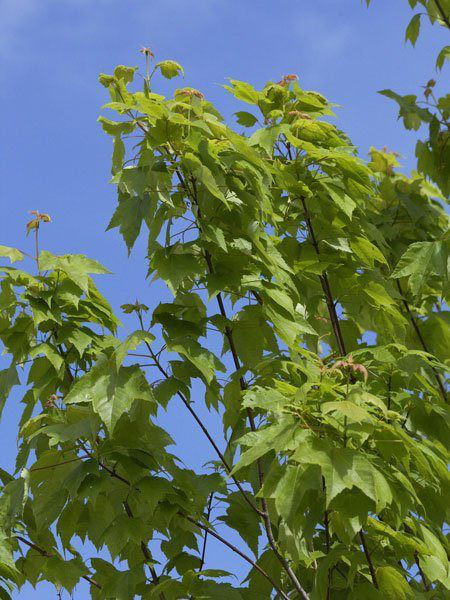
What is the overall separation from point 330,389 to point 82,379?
2.83 feet

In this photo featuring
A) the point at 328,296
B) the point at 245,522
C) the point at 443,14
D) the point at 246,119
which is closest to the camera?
the point at 245,522

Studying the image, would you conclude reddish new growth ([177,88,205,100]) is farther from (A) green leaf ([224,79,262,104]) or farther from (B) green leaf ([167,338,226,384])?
(B) green leaf ([167,338,226,384])

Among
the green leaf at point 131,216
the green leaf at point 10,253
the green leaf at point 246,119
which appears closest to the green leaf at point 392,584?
the green leaf at point 131,216

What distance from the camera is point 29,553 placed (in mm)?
3455

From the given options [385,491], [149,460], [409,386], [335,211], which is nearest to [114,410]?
[149,460]

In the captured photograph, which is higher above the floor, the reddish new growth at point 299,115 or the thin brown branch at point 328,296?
the reddish new growth at point 299,115

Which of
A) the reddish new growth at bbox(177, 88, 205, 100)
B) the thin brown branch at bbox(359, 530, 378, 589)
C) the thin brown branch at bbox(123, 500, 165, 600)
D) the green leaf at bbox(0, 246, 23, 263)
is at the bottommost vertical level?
the thin brown branch at bbox(359, 530, 378, 589)

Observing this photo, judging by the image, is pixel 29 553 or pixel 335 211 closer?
pixel 29 553

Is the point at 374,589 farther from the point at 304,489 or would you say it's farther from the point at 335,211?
the point at 335,211

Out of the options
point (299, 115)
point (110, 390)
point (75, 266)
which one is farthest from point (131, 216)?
point (299, 115)

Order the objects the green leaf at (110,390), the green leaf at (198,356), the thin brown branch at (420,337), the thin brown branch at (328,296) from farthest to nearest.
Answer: the thin brown branch at (420,337)
the thin brown branch at (328,296)
the green leaf at (198,356)
the green leaf at (110,390)

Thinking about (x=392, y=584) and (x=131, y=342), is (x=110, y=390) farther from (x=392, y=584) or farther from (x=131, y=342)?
(x=392, y=584)

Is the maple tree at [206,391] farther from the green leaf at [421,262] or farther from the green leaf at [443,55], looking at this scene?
the green leaf at [443,55]

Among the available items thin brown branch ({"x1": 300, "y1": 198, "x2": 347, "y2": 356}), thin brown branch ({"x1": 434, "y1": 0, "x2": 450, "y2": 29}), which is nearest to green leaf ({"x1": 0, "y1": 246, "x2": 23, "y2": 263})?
thin brown branch ({"x1": 300, "y1": 198, "x2": 347, "y2": 356})
